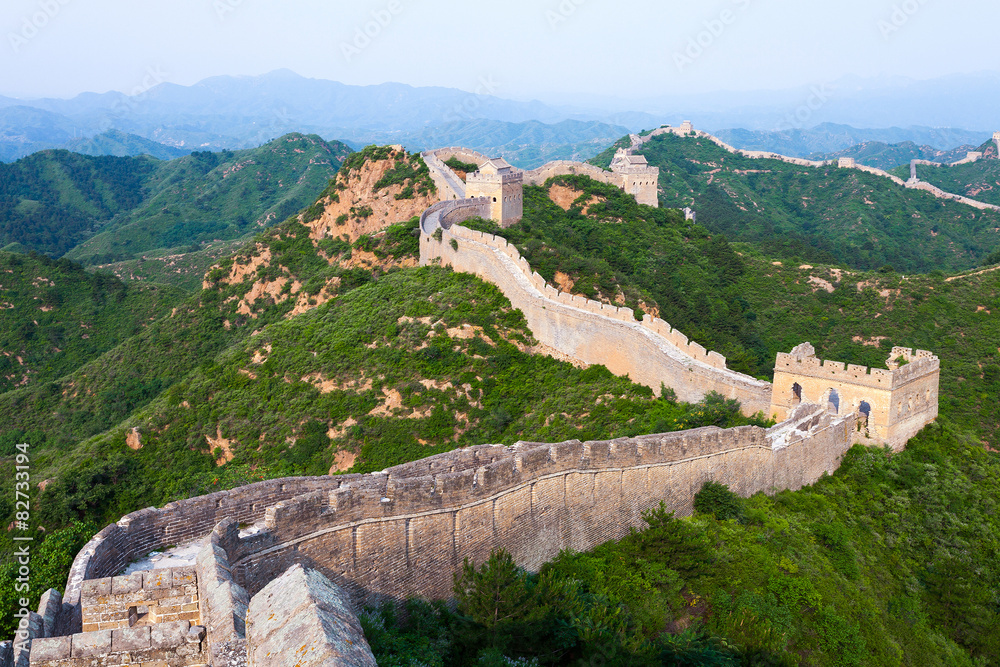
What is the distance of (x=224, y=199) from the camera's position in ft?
431

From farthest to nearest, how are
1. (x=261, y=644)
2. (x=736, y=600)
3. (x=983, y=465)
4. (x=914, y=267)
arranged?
1. (x=914, y=267)
2. (x=983, y=465)
3. (x=736, y=600)
4. (x=261, y=644)

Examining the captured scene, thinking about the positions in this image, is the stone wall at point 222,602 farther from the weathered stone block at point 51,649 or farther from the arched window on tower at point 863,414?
the arched window on tower at point 863,414

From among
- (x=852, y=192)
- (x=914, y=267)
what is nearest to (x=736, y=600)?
(x=914, y=267)

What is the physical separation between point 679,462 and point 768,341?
30616 mm

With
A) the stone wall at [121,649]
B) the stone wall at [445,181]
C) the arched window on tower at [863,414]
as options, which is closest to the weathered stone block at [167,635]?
the stone wall at [121,649]

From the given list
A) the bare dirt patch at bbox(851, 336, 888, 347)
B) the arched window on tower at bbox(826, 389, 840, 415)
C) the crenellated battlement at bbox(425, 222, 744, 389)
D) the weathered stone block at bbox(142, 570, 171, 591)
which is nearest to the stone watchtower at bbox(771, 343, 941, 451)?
the arched window on tower at bbox(826, 389, 840, 415)

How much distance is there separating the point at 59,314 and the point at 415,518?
190 feet

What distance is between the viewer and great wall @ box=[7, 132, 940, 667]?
24.3 feet

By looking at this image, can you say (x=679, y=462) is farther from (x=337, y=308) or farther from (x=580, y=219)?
(x=580, y=219)

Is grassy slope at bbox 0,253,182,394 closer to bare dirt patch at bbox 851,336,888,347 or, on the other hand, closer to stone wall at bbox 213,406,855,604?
bare dirt patch at bbox 851,336,888,347

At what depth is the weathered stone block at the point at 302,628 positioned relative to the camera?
6.49 metres

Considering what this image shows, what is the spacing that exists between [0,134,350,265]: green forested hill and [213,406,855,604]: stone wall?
97913mm

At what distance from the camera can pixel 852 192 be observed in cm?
10094

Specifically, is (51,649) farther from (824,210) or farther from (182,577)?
(824,210)
